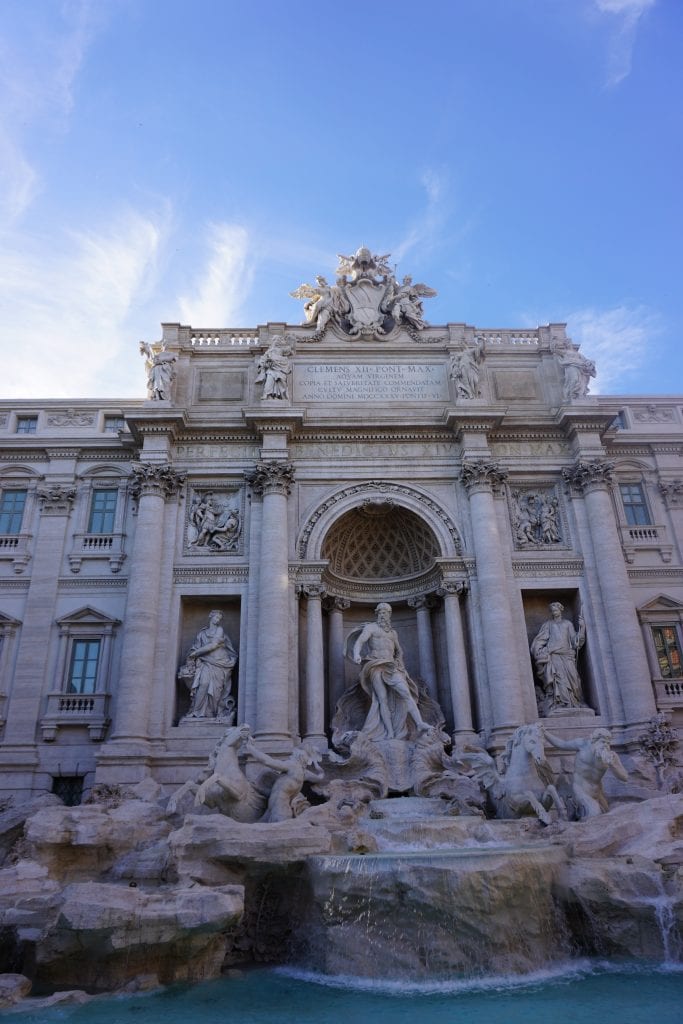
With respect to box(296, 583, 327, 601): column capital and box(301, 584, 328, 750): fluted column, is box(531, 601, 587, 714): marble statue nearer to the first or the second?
box(301, 584, 328, 750): fluted column

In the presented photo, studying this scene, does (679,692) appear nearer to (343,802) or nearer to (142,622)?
(343,802)

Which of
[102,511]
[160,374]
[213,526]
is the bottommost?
[213,526]

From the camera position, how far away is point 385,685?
59.6 feet

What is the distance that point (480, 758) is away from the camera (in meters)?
16.5

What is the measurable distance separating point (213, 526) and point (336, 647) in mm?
4912

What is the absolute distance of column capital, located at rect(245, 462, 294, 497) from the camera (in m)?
20.1

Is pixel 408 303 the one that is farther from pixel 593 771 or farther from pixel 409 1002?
pixel 409 1002

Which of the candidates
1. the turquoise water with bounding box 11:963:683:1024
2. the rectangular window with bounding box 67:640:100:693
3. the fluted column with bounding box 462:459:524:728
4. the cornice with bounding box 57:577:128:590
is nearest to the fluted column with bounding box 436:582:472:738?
the fluted column with bounding box 462:459:524:728

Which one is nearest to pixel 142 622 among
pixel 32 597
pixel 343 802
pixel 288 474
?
pixel 32 597

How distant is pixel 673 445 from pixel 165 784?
18116 mm

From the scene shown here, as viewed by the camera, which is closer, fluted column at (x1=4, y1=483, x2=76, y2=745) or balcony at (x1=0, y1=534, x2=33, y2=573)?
fluted column at (x1=4, y1=483, x2=76, y2=745)

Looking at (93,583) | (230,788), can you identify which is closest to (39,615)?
(93,583)

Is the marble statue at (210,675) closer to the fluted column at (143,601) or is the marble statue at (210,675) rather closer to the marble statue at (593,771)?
the fluted column at (143,601)

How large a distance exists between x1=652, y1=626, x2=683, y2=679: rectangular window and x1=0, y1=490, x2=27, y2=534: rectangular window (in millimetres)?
18582
